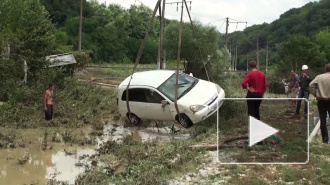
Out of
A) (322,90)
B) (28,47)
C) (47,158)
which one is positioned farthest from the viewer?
(28,47)

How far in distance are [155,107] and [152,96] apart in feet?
1.25

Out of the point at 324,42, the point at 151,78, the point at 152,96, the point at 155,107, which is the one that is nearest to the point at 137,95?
the point at 152,96

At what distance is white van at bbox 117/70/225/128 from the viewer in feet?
41.4

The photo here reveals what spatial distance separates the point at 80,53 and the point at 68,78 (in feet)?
24.9

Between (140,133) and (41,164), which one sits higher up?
(140,133)

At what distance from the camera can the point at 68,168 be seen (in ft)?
31.3

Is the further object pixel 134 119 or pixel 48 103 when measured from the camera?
pixel 48 103

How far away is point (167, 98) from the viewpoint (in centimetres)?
1309

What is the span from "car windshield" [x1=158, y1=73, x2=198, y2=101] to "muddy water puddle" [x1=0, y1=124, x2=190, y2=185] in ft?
4.38

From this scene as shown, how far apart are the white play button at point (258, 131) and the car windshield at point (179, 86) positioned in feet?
16.2

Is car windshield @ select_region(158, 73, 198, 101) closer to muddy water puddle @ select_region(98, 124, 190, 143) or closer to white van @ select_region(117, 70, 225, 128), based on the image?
white van @ select_region(117, 70, 225, 128)

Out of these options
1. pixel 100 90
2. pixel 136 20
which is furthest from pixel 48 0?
pixel 100 90

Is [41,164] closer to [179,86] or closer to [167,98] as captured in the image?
[167,98]

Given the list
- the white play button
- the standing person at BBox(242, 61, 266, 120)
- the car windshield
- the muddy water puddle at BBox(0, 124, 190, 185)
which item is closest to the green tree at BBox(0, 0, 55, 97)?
the muddy water puddle at BBox(0, 124, 190, 185)
